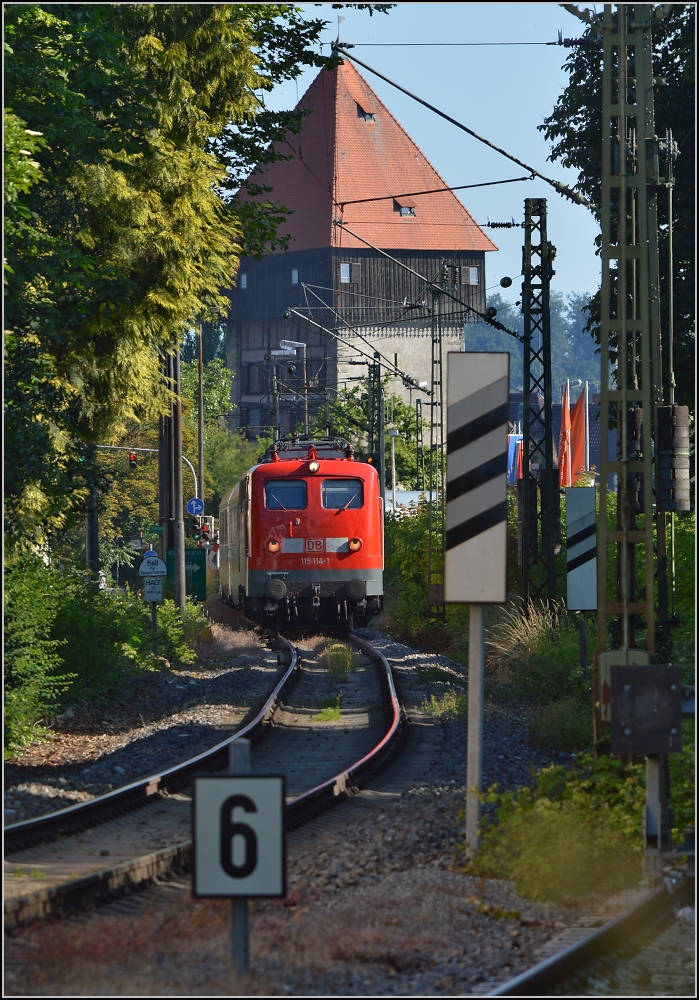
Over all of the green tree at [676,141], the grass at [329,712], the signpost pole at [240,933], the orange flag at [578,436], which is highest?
the green tree at [676,141]

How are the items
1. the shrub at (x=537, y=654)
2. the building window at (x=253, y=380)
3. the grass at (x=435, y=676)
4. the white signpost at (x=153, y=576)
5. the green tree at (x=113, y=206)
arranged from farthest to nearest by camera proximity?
the building window at (x=253, y=380)
the white signpost at (x=153, y=576)
the grass at (x=435, y=676)
the shrub at (x=537, y=654)
the green tree at (x=113, y=206)

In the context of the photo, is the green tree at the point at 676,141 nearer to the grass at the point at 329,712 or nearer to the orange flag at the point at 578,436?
the grass at the point at 329,712

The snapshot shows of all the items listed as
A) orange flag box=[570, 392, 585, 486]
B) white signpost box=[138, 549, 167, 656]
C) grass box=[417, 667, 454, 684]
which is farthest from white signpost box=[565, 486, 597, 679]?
orange flag box=[570, 392, 585, 486]

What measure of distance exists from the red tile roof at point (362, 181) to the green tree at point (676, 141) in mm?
60794

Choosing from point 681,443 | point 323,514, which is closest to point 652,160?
point 681,443

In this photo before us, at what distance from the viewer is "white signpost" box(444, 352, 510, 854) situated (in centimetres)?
883

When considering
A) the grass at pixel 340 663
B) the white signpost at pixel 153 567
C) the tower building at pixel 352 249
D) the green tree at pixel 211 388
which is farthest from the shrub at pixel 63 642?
the green tree at pixel 211 388

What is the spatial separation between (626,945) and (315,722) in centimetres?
1108

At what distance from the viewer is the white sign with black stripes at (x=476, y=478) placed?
29.0ft

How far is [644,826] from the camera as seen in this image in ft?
27.6

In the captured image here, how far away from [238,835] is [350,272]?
281 ft

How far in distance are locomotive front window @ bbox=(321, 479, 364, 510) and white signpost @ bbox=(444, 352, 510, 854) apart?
1726 cm

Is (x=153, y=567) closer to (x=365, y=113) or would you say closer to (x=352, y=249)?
(x=352, y=249)

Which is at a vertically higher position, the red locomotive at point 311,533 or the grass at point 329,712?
the red locomotive at point 311,533
